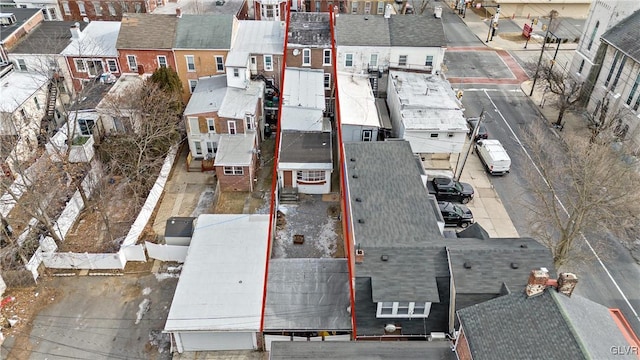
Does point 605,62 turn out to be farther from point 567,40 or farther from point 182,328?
point 182,328

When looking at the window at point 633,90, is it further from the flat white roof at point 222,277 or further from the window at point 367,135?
the flat white roof at point 222,277

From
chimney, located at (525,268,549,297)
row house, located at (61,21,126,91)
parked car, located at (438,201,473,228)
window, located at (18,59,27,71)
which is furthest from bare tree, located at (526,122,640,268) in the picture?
window, located at (18,59,27,71)

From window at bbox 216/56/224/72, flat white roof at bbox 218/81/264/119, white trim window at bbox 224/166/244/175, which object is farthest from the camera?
window at bbox 216/56/224/72

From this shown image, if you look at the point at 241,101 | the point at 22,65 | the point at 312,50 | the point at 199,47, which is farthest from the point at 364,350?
the point at 22,65

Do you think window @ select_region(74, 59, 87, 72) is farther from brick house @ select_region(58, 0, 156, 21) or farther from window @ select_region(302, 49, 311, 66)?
window @ select_region(302, 49, 311, 66)

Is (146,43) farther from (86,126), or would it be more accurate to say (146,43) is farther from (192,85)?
(86,126)

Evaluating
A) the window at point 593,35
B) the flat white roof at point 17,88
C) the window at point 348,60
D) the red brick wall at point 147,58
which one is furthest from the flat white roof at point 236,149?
the window at point 593,35
